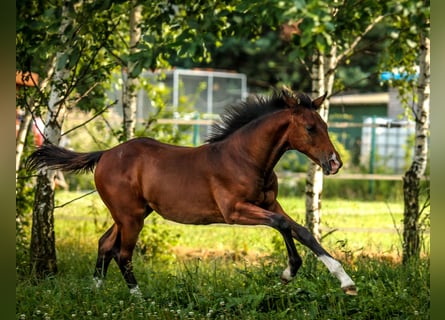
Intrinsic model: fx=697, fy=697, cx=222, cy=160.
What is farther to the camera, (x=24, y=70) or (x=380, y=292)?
(x=24, y=70)

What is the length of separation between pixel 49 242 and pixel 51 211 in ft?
1.08

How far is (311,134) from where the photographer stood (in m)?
5.32

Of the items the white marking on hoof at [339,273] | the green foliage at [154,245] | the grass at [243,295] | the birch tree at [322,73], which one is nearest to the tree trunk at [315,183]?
the birch tree at [322,73]

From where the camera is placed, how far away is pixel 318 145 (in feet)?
17.4

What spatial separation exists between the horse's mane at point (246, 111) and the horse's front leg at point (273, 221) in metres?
0.79

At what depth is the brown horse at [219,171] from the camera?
17.5 feet

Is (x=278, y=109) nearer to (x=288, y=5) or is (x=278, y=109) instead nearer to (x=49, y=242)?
(x=288, y=5)

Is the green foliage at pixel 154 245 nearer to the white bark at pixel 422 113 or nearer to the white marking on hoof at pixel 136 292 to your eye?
the white marking on hoof at pixel 136 292

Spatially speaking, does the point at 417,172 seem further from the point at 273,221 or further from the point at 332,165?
the point at 273,221

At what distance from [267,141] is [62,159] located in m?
2.02

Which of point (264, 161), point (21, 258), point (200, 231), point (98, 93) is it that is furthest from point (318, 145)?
point (200, 231)

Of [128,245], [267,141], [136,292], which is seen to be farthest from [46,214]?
[267,141]

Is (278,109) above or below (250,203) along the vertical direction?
above

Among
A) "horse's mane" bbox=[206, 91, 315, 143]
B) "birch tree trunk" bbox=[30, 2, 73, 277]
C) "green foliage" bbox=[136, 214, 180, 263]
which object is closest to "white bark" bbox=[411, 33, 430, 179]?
"horse's mane" bbox=[206, 91, 315, 143]
